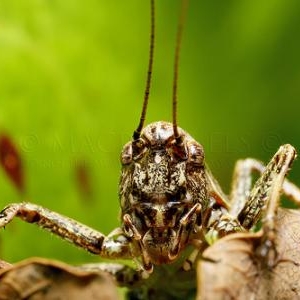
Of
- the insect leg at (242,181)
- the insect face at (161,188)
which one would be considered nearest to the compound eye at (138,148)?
the insect face at (161,188)

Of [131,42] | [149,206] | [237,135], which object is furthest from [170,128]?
[237,135]

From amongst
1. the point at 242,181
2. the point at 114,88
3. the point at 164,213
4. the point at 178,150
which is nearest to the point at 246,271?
the point at 164,213

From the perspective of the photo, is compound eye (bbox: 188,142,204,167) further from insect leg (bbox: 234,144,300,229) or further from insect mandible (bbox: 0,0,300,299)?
insect leg (bbox: 234,144,300,229)

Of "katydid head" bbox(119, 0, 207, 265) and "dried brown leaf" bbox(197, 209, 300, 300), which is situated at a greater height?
"katydid head" bbox(119, 0, 207, 265)

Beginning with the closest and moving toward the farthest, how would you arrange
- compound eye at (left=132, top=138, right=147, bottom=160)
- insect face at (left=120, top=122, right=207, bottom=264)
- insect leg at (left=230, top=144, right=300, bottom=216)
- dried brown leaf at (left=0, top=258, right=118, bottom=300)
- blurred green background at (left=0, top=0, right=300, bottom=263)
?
dried brown leaf at (left=0, top=258, right=118, bottom=300) → insect face at (left=120, top=122, right=207, bottom=264) → compound eye at (left=132, top=138, right=147, bottom=160) → blurred green background at (left=0, top=0, right=300, bottom=263) → insect leg at (left=230, top=144, right=300, bottom=216)

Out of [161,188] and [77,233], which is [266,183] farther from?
[77,233]

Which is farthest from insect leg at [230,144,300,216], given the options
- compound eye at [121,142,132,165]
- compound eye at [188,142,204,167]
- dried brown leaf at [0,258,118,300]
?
dried brown leaf at [0,258,118,300]
